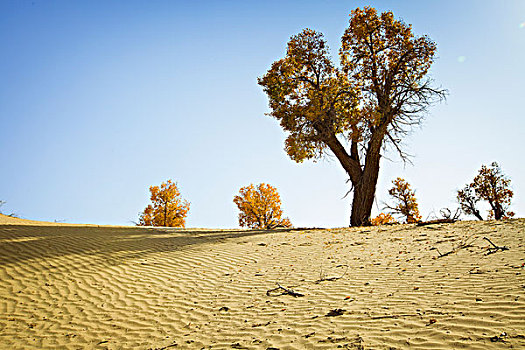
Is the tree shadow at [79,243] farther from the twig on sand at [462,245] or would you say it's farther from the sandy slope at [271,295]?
the twig on sand at [462,245]

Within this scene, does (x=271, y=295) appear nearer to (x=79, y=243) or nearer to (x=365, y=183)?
(x=79, y=243)

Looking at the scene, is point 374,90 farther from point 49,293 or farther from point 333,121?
point 49,293

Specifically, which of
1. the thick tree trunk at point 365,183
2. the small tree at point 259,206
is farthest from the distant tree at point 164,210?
the thick tree trunk at point 365,183

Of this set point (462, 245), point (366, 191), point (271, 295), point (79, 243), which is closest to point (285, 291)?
point (271, 295)

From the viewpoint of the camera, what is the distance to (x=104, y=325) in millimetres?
5176

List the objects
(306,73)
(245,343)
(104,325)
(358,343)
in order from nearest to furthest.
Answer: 1. (358,343)
2. (245,343)
3. (104,325)
4. (306,73)

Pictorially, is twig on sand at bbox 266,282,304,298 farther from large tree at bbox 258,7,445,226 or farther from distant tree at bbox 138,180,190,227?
distant tree at bbox 138,180,190,227

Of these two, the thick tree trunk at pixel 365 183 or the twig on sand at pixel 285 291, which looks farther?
the thick tree trunk at pixel 365 183

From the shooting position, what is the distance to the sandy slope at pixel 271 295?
370cm

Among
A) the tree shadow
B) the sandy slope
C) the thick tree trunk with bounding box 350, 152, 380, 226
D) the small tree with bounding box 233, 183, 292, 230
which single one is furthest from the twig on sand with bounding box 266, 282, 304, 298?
the small tree with bounding box 233, 183, 292, 230

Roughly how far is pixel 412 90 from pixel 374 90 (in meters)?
1.89

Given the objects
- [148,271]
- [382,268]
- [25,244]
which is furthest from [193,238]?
[382,268]

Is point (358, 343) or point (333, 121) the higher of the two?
point (333, 121)

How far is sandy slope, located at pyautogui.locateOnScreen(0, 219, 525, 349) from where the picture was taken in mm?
3699
